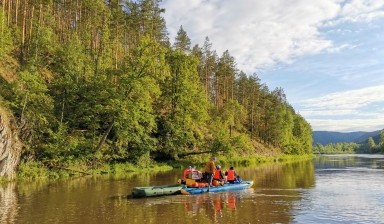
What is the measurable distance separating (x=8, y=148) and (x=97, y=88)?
13.9m

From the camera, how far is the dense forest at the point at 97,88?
34562mm

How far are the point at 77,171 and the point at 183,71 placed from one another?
79.8 ft

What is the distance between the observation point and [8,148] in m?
28.5

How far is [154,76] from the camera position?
43.0 meters

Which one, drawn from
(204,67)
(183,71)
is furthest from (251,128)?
(183,71)

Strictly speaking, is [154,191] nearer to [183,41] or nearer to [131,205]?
[131,205]

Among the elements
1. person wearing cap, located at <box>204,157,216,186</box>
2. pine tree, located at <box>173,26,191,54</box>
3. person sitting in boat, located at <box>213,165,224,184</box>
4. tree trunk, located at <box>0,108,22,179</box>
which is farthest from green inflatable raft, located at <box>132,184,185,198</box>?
pine tree, located at <box>173,26,191,54</box>

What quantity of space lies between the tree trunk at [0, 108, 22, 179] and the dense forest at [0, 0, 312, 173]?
1.58 meters

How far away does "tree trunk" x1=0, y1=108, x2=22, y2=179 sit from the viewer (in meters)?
27.9

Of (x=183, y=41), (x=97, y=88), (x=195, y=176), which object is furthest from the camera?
(x=183, y=41)

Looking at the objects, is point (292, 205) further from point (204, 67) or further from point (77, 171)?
point (204, 67)

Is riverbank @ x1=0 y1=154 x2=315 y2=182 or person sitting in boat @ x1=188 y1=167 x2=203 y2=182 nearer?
person sitting in boat @ x1=188 y1=167 x2=203 y2=182

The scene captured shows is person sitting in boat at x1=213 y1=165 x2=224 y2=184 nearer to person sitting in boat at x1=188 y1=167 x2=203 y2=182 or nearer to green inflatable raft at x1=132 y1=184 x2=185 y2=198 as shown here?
person sitting in boat at x1=188 y1=167 x2=203 y2=182

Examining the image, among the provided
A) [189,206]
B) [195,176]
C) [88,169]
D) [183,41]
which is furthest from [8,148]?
[183,41]
